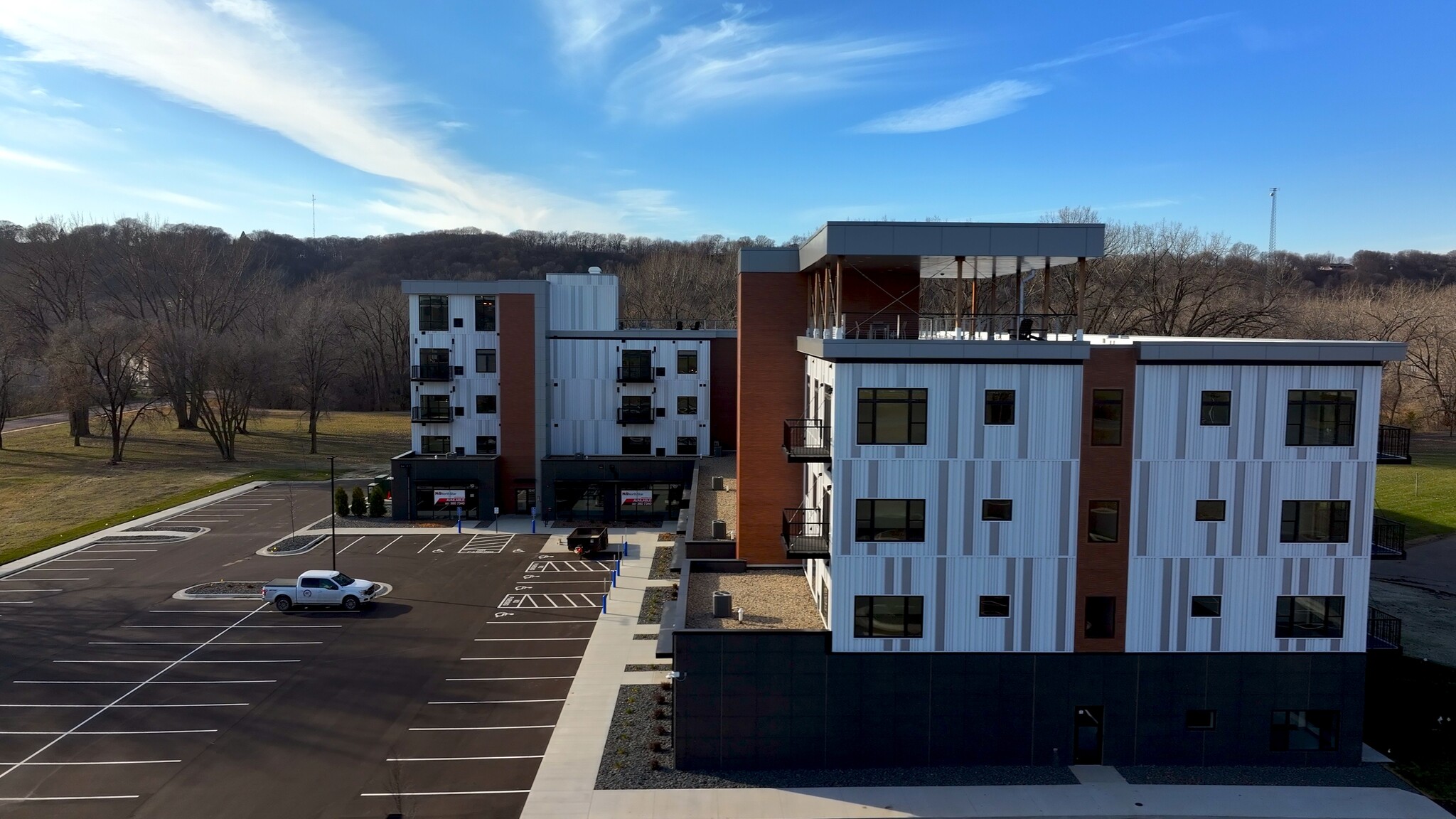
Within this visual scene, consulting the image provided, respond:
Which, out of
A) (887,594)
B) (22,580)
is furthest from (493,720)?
(22,580)

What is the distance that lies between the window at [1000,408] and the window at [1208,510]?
488 cm

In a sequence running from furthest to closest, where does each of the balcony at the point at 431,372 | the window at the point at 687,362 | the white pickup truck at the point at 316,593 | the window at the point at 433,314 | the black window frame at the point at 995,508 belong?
1. the window at the point at 687,362
2. the window at the point at 433,314
3. the balcony at the point at 431,372
4. the white pickup truck at the point at 316,593
5. the black window frame at the point at 995,508

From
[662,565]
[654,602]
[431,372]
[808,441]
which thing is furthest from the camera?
[431,372]

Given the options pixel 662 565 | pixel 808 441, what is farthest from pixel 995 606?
pixel 662 565

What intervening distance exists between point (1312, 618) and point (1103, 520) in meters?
5.58

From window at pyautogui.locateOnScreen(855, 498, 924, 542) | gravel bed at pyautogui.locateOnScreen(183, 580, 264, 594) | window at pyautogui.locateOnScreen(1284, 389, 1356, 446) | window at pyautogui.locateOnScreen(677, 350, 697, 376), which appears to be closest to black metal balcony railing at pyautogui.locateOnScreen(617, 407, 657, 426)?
window at pyautogui.locateOnScreen(677, 350, 697, 376)

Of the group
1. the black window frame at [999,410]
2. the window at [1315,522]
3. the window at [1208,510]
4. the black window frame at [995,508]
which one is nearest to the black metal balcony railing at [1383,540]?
the window at [1315,522]

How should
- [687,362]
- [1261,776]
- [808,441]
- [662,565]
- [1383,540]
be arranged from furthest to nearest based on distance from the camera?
[687,362] → [662,565] → [808,441] → [1383,540] → [1261,776]

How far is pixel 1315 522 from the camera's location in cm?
1852

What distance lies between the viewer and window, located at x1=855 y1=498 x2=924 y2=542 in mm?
18516

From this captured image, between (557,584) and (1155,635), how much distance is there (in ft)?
72.6

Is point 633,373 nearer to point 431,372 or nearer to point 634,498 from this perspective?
point 634,498

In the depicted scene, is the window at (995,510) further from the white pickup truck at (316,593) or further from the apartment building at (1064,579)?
the white pickup truck at (316,593)

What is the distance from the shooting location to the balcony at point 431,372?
4450 cm
